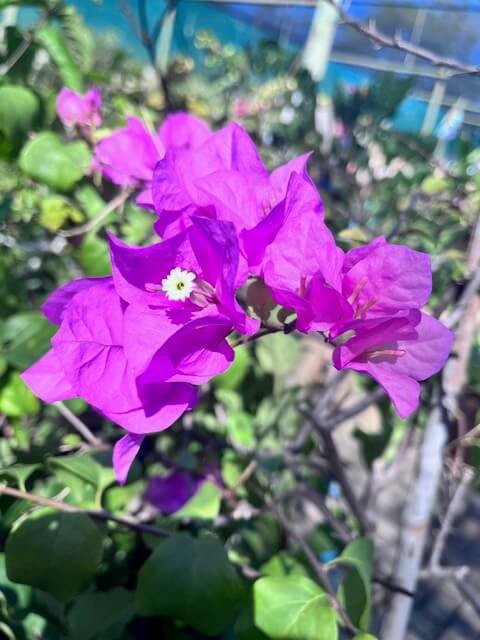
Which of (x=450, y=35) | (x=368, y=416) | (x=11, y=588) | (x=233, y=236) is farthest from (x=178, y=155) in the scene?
(x=450, y=35)

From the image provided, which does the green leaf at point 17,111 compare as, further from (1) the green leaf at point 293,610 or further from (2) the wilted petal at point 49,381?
(1) the green leaf at point 293,610

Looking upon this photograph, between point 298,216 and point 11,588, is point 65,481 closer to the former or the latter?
point 11,588

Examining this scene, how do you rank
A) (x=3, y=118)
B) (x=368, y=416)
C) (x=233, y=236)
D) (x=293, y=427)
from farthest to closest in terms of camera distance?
(x=368, y=416)
(x=293, y=427)
(x=3, y=118)
(x=233, y=236)

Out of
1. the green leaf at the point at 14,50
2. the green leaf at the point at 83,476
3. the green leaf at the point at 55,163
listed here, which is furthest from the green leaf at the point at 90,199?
the green leaf at the point at 83,476

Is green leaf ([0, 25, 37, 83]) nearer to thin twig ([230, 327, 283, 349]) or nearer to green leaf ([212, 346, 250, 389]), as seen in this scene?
green leaf ([212, 346, 250, 389])

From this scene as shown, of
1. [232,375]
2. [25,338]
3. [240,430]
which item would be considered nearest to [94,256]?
[25,338]

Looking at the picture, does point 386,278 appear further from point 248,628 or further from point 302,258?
point 248,628
